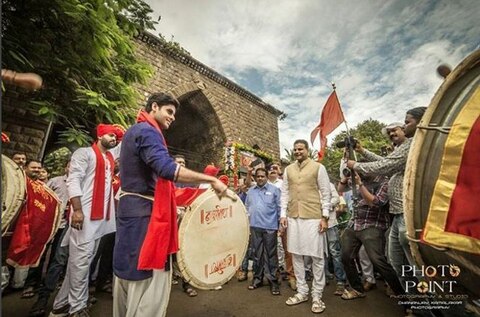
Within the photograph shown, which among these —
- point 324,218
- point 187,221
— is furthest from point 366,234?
point 187,221

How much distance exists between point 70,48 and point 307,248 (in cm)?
383

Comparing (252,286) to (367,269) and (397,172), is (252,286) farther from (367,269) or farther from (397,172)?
(397,172)

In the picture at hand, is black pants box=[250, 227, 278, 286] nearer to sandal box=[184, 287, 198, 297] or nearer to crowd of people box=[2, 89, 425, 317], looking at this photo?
crowd of people box=[2, 89, 425, 317]

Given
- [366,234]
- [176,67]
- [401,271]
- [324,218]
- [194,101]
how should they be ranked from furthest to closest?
[194,101]
[176,67]
[324,218]
[366,234]
[401,271]

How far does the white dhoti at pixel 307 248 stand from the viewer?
134 inches

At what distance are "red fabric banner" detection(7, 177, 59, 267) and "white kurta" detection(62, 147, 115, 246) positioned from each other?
0.75 feet

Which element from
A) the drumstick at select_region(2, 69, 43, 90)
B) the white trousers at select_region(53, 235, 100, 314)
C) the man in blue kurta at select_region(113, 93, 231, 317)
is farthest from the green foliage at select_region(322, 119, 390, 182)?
the drumstick at select_region(2, 69, 43, 90)

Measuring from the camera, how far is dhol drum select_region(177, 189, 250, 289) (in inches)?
83.0

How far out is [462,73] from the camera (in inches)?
54.7

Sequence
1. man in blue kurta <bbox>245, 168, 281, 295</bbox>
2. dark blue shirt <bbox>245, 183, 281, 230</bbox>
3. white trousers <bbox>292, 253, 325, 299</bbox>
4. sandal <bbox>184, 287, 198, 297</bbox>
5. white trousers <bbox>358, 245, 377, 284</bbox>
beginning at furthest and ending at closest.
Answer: dark blue shirt <bbox>245, 183, 281, 230</bbox>
man in blue kurta <bbox>245, 168, 281, 295</bbox>
white trousers <bbox>358, 245, 377, 284</bbox>
sandal <bbox>184, 287, 198, 297</bbox>
white trousers <bbox>292, 253, 325, 299</bbox>

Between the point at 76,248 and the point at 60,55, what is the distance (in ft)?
7.57

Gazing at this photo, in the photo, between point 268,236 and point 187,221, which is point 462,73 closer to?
point 187,221

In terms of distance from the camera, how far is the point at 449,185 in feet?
4.15

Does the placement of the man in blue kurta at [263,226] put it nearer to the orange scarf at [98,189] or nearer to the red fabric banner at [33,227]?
Result: the orange scarf at [98,189]
